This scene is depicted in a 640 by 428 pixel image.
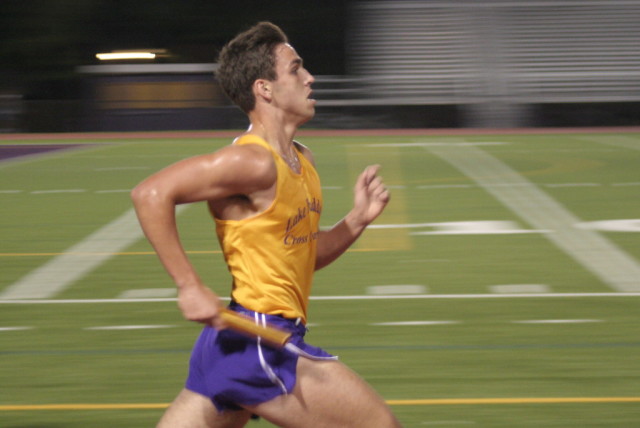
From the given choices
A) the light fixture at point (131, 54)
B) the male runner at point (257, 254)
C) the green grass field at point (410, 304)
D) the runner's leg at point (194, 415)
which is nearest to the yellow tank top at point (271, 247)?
the male runner at point (257, 254)

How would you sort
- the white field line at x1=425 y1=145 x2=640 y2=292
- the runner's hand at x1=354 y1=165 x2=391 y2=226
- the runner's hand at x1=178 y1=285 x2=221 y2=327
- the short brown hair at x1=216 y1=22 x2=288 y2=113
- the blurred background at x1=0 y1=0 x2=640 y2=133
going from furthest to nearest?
the blurred background at x1=0 y1=0 x2=640 y2=133, the white field line at x1=425 y1=145 x2=640 y2=292, the runner's hand at x1=354 y1=165 x2=391 y2=226, the short brown hair at x1=216 y1=22 x2=288 y2=113, the runner's hand at x1=178 y1=285 x2=221 y2=327

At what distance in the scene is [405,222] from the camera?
1134cm

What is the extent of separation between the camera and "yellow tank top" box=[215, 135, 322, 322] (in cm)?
330

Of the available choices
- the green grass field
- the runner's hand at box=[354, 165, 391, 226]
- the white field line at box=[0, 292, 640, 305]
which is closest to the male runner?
the runner's hand at box=[354, 165, 391, 226]

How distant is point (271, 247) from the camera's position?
10.9 feet

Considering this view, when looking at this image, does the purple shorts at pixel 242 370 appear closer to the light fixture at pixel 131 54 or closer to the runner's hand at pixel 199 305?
the runner's hand at pixel 199 305

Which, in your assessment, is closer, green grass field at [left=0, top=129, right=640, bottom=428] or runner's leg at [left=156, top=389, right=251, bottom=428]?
runner's leg at [left=156, top=389, right=251, bottom=428]

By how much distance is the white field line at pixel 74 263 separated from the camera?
7.99 metres

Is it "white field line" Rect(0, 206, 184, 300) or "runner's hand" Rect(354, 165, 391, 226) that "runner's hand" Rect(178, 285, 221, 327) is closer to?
"runner's hand" Rect(354, 165, 391, 226)

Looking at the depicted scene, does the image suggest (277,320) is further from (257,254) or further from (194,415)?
(194,415)

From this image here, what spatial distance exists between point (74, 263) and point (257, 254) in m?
6.03

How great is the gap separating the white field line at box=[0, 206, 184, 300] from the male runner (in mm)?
4699

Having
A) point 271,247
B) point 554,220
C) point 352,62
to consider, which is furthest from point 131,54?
point 271,247

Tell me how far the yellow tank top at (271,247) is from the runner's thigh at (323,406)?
0.23m
